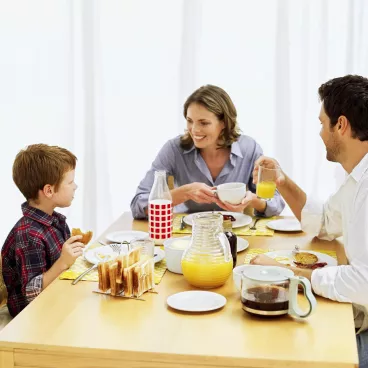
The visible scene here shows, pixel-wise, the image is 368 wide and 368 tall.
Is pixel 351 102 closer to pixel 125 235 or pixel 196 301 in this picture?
pixel 196 301

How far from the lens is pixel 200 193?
235 cm

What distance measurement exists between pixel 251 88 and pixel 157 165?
99 centimetres

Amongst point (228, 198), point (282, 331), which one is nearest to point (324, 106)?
point (228, 198)

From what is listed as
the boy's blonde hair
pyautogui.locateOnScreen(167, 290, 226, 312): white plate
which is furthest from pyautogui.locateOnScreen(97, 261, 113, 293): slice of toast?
the boy's blonde hair

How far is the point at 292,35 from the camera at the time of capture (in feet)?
11.1

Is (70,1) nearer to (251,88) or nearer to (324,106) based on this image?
(251,88)

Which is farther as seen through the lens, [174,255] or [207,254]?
[174,255]

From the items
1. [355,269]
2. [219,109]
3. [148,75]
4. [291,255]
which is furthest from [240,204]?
[148,75]

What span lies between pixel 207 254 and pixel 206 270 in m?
0.04

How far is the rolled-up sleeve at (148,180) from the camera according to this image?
2.43 metres

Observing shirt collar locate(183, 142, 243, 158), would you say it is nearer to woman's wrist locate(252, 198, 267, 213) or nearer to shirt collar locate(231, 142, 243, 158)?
shirt collar locate(231, 142, 243, 158)

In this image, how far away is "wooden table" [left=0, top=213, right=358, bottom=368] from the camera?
1.28m

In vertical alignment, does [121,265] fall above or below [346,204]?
below

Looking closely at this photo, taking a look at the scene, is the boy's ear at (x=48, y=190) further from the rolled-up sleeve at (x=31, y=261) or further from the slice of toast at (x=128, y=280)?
the slice of toast at (x=128, y=280)
